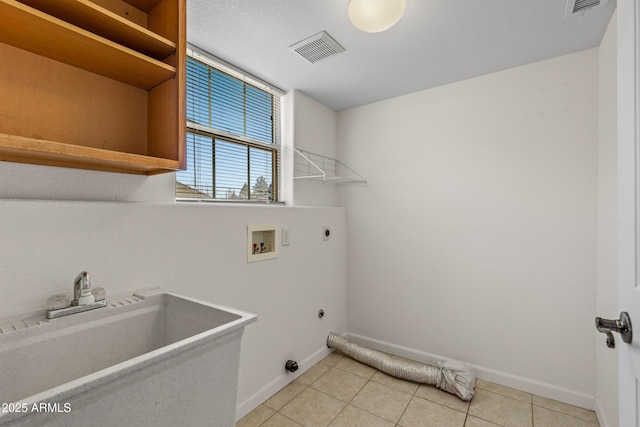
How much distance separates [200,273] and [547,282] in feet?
7.17

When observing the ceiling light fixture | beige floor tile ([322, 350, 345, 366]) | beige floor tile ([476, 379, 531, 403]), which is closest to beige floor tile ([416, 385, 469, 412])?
beige floor tile ([476, 379, 531, 403])

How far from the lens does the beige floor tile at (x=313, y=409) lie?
1.71 meters

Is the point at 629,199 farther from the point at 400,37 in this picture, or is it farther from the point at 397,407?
the point at 397,407

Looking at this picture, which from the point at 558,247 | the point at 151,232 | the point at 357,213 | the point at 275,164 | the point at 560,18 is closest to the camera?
the point at 151,232

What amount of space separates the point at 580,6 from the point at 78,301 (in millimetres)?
2514

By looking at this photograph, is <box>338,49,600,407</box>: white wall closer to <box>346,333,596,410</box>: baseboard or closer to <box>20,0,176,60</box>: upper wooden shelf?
<box>346,333,596,410</box>: baseboard

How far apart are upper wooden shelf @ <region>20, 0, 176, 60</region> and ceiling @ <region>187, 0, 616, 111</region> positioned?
43 cm

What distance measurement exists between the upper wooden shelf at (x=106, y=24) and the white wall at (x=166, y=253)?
536 millimetres

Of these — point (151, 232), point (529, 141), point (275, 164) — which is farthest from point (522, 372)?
point (151, 232)

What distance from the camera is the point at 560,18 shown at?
1.51 metres

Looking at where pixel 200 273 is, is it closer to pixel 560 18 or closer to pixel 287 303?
pixel 287 303

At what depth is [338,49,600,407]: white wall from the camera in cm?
184

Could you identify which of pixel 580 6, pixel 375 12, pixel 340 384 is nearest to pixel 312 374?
pixel 340 384

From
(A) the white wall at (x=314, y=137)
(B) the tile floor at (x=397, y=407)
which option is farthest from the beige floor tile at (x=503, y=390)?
(A) the white wall at (x=314, y=137)
